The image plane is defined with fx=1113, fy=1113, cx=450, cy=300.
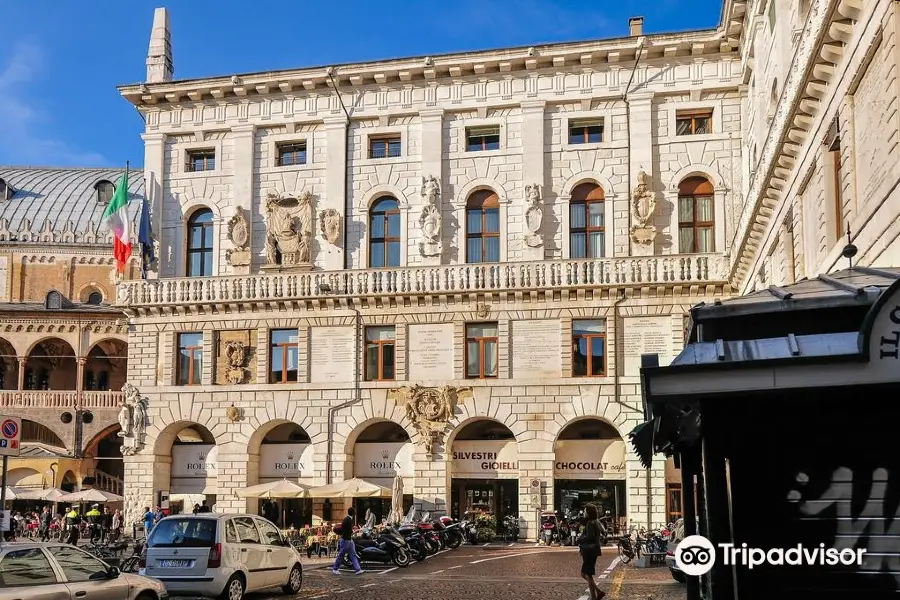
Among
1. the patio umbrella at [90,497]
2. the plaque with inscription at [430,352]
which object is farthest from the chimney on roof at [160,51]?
the patio umbrella at [90,497]

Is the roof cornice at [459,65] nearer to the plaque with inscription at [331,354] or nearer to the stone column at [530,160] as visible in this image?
the stone column at [530,160]

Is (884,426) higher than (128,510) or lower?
higher

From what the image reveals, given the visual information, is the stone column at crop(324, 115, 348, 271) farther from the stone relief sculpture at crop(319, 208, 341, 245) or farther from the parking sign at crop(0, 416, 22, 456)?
the parking sign at crop(0, 416, 22, 456)

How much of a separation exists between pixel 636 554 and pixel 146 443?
18.9 m

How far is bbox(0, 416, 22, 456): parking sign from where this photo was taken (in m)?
17.2

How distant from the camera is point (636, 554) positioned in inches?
1200

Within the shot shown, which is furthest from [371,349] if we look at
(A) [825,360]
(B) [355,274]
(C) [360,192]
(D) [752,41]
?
(A) [825,360]

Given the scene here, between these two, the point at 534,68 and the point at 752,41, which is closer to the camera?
the point at 752,41

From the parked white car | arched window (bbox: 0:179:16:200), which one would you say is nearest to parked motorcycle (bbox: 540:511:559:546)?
the parked white car

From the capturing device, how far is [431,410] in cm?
3731

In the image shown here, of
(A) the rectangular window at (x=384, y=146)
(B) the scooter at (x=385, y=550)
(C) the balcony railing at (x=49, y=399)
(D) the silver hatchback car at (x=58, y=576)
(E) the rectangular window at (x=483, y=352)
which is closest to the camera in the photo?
(D) the silver hatchback car at (x=58, y=576)

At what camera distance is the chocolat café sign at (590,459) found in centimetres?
3669

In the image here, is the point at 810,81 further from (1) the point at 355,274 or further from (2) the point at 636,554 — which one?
(1) the point at 355,274

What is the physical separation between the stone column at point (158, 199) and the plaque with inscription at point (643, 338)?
1707 centimetres
